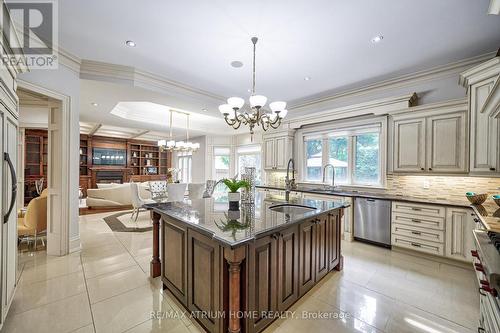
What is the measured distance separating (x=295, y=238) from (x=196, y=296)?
101cm

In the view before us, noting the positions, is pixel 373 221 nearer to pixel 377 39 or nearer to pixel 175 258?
pixel 377 39

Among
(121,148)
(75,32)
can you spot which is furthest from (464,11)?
(121,148)

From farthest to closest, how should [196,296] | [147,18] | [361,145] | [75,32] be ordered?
[361,145], [75,32], [147,18], [196,296]

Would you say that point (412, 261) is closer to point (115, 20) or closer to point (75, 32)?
point (115, 20)

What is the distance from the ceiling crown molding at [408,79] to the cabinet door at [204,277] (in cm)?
422

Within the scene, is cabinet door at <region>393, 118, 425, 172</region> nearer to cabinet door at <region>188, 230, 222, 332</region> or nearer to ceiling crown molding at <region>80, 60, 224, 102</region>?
cabinet door at <region>188, 230, 222, 332</region>

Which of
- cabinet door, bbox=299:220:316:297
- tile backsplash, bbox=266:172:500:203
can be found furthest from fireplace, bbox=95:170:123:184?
tile backsplash, bbox=266:172:500:203

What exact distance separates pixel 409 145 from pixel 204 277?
3840mm

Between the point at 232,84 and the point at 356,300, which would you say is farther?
the point at 232,84

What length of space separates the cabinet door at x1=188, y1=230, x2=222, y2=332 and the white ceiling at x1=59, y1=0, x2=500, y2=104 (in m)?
2.30

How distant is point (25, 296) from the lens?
2217 mm

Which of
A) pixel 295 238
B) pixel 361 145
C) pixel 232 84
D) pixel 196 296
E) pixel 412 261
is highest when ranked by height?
pixel 232 84

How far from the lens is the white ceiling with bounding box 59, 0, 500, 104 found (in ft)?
7.13

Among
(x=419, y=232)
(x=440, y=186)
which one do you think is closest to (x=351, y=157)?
(x=440, y=186)
